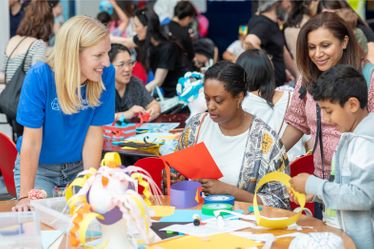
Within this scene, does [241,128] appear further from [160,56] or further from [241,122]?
[160,56]

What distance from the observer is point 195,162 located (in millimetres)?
3369

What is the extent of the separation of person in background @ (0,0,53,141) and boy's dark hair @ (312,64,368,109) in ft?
10.2

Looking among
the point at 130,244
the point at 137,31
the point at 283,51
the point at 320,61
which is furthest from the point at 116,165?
the point at 137,31

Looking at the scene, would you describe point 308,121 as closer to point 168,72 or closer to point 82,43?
point 82,43

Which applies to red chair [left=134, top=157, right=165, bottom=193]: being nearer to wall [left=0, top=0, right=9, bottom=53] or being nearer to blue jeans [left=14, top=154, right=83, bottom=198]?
blue jeans [left=14, top=154, right=83, bottom=198]

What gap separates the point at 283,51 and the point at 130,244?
17.3ft

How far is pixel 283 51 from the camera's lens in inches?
303

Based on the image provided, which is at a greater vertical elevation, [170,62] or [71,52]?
[71,52]

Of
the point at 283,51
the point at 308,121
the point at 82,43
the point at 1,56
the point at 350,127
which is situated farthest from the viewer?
the point at 283,51

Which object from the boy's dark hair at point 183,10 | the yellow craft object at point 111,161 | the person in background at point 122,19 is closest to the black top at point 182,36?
the boy's dark hair at point 183,10

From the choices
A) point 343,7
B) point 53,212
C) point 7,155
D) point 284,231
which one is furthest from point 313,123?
point 343,7

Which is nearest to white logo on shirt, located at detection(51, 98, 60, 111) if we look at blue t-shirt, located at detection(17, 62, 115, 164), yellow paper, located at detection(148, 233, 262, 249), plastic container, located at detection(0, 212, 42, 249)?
blue t-shirt, located at detection(17, 62, 115, 164)

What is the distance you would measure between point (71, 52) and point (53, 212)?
0.87 meters

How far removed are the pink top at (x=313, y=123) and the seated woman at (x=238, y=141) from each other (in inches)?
9.0
